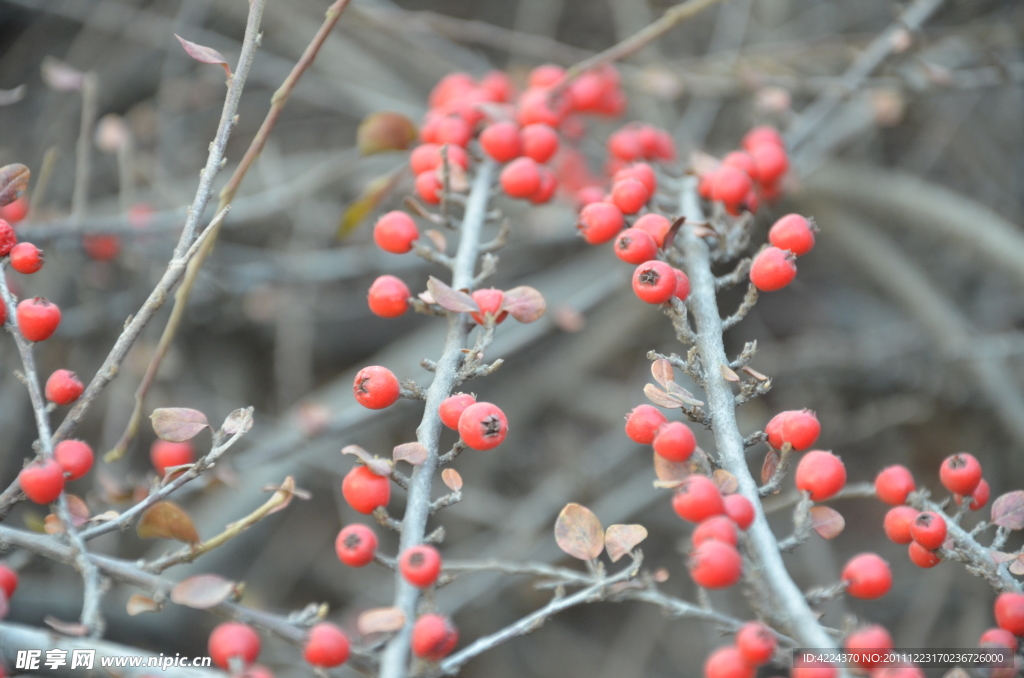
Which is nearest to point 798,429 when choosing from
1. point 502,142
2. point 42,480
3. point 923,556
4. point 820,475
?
point 820,475

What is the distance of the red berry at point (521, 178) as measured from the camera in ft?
5.30

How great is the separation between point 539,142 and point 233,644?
1.24m

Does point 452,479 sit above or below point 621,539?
above

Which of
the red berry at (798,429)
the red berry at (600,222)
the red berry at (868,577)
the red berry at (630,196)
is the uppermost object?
the red berry at (630,196)

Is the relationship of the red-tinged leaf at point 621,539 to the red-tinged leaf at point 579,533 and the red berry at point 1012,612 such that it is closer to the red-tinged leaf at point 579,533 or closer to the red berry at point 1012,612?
the red-tinged leaf at point 579,533

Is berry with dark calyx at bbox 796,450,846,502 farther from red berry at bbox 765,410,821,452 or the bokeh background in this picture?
the bokeh background

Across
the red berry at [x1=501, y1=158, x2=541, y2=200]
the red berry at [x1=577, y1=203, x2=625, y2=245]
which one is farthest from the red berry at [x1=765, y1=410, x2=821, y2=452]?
the red berry at [x1=501, y1=158, x2=541, y2=200]

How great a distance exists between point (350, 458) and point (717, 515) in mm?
2636

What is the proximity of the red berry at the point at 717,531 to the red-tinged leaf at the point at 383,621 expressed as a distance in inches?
15.9

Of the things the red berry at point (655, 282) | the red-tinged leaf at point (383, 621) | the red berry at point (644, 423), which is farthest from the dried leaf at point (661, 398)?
the red-tinged leaf at point (383, 621)

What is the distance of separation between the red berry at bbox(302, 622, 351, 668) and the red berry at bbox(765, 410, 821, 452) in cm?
70

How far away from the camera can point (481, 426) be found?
110 cm

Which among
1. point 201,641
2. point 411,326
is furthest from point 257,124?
point 201,641

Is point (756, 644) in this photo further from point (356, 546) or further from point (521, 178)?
point (521, 178)
